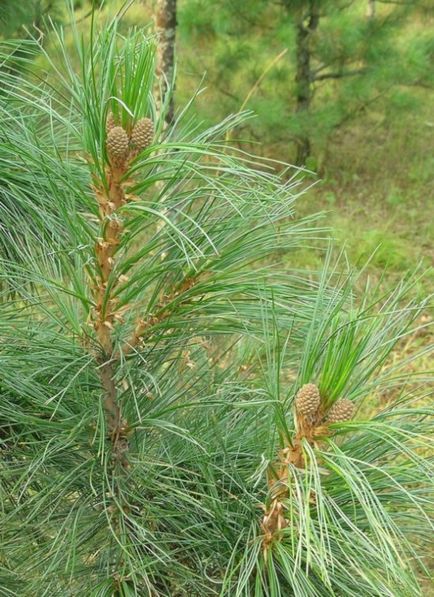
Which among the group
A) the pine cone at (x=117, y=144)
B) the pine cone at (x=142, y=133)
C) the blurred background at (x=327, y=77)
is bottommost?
the pine cone at (x=117, y=144)

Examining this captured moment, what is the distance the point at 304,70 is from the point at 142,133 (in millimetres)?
4752

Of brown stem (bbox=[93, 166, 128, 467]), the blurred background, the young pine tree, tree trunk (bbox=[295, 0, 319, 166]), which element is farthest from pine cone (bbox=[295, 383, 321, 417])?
tree trunk (bbox=[295, 0, 319, 166])

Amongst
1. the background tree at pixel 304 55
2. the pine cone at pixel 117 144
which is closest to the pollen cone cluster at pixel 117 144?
the pine cone at pixel 117 144

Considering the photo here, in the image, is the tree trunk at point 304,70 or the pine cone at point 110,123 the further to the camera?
the tree trunk at point 304,70

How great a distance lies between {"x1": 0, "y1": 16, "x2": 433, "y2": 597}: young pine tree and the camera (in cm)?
80

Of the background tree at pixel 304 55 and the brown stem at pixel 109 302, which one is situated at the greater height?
the background tree at pixel 304 55

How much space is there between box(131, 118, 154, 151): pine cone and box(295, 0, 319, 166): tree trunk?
4.47 meters

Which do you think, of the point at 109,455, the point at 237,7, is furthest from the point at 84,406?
the point at 237,7

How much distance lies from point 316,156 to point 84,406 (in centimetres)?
483

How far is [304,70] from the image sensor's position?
17.5 feet

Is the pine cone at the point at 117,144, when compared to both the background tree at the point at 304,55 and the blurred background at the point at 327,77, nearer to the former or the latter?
the blurred background at the point at 327,77

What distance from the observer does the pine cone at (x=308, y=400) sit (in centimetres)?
78

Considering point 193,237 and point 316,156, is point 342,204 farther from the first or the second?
point 193,237

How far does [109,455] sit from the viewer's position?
95cm
